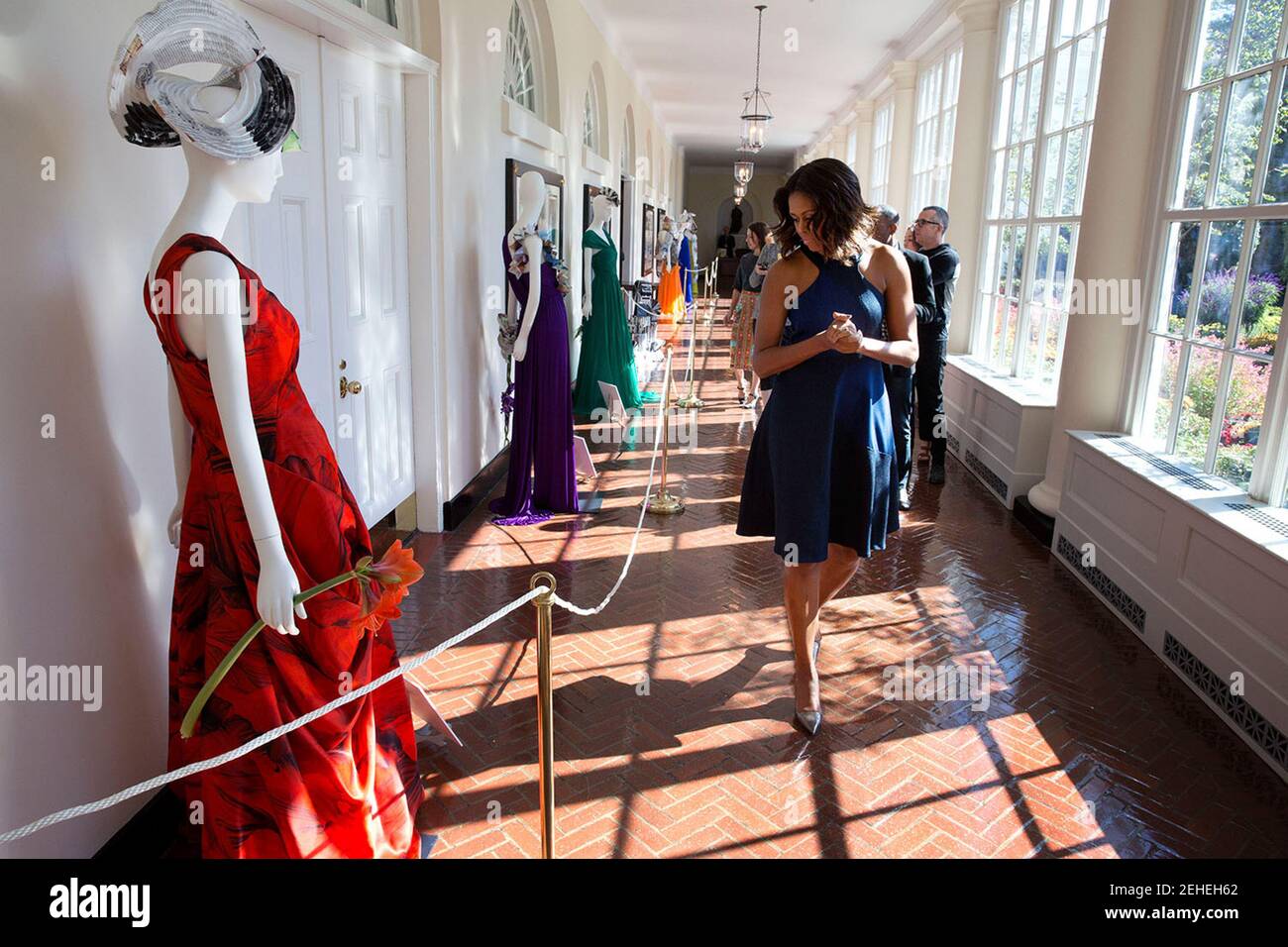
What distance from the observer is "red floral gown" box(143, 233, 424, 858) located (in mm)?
2193

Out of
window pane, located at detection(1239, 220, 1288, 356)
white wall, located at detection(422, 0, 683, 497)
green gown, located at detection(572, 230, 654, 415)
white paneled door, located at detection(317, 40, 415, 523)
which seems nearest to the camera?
window pane, located at detection(1239, 220, 1288, 356)

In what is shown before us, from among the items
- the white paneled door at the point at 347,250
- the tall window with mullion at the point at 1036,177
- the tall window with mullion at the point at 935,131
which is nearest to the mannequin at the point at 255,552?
the white paneled door at the point at 347,250

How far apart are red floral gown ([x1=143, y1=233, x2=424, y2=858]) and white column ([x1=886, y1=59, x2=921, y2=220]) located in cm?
1157

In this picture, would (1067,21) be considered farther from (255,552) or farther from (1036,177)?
(255,552)

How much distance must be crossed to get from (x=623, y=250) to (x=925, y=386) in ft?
27.1

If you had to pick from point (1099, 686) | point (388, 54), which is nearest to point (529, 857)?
point (1099, 686)

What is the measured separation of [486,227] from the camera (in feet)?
19.8

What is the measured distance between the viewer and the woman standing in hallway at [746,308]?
9.28m

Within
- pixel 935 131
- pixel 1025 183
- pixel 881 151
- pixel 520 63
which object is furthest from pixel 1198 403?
pixel 881 151

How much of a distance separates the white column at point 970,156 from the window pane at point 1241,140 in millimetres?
4023

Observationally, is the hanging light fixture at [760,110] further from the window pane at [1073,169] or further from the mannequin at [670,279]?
the window pane at [1073,169]

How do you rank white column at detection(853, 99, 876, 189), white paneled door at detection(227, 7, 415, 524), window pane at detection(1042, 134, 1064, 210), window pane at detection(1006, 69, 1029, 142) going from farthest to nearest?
white column at detection(853, 99, 876, 189) < window pane at detection(1006, 69, 1029, 142) < window pane at detection(1042, 134, 1064, 210) < white paneled door at detection(227, 7, 415, 524)

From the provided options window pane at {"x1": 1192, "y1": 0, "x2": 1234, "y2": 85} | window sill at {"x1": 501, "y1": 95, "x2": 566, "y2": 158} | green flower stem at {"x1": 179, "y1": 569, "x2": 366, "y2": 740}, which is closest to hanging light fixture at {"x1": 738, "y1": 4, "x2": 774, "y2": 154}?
window sill at {"x1": 501, "y1": 95, "x2": 566, "y2": 158}

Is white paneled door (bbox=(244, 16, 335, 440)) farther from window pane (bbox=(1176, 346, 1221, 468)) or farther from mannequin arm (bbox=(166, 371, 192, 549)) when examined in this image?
window pane (bbox=(1176, 346, 1221, 468))
